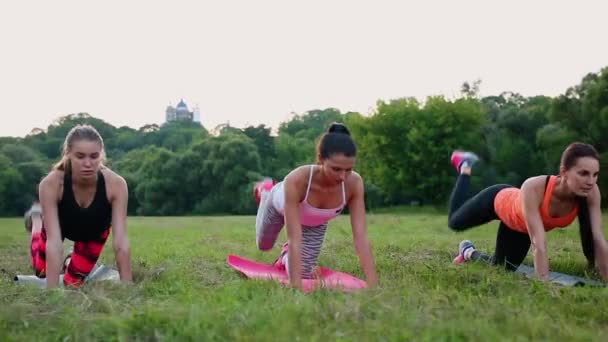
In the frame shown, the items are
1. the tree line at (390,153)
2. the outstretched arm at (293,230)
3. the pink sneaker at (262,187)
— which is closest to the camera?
the outstretched arm at (293,230)

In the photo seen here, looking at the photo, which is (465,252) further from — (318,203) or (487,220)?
(318,203)

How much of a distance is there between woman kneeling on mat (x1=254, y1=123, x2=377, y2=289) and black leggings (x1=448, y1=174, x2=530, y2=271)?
1.78 metres

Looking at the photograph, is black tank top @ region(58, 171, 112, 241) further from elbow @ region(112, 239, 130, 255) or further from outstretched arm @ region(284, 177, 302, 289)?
outstretched arm @ region(284, 177, 302, 289)

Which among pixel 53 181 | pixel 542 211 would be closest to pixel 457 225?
pixel 542 211

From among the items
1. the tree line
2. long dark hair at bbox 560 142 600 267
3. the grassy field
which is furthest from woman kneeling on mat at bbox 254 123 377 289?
the tree line

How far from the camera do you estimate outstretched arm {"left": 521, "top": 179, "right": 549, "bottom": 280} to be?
4.80 meters

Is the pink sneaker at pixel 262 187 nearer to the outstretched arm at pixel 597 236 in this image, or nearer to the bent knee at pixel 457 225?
the bent knee at pixel 457 225

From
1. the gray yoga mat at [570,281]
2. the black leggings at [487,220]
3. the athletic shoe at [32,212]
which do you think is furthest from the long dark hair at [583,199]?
the athletic shoe at [32,212]

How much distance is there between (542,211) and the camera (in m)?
5.51

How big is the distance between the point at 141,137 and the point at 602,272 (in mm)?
71400

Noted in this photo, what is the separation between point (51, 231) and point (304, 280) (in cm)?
205

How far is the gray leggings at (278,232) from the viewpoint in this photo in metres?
5.57

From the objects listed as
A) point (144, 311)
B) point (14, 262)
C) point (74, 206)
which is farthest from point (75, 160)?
point (14, 262)

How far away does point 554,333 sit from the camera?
2.90m
